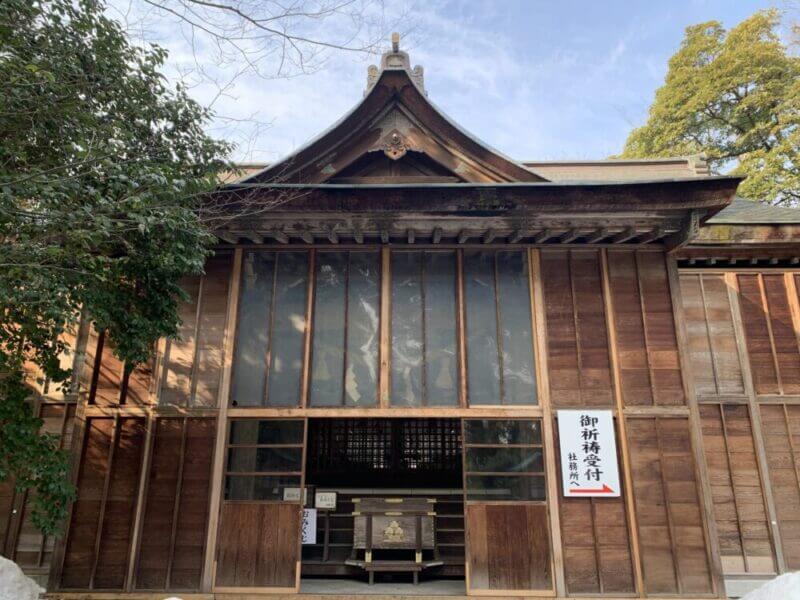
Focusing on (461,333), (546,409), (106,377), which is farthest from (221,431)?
(546,409)

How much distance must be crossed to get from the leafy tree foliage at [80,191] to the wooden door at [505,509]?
4374mm

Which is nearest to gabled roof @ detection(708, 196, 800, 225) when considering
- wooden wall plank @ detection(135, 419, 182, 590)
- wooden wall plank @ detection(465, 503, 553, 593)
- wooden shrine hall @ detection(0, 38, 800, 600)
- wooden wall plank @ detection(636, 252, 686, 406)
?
wooden shrine hall @ detection(0, 38, 800, 600)

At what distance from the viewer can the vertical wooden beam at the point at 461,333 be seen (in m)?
7.13

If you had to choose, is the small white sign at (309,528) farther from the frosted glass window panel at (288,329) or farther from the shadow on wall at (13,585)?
the shadow on wall at (13,585)

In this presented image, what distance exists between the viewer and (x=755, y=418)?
7586 mm

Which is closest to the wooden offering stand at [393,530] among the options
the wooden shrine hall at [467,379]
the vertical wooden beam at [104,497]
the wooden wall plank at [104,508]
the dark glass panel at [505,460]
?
the wooden shrine hall at [467,379]

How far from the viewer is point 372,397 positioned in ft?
23.5

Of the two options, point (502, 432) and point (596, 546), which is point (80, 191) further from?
point (596, 546)

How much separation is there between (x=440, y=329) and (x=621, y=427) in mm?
2776

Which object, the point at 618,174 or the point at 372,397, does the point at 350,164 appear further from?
the point at 618,174

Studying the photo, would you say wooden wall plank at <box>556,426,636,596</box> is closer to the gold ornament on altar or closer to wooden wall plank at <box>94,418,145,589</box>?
the gold ornament on altar

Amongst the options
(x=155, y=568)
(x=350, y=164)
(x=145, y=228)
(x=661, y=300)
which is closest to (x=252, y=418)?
(x=155, y=568)

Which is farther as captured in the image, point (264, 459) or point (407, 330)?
point (407, 330)

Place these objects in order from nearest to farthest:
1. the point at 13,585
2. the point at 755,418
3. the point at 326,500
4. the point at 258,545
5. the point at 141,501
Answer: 1. the point at 13,585
2. the point at 258,545
3. the point at 141,501
4. the point at 755,418
5. the point at 326,500
